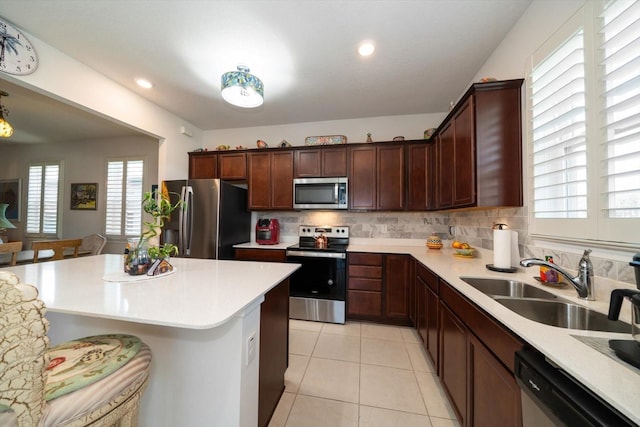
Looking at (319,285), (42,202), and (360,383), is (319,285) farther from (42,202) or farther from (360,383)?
(42,202)

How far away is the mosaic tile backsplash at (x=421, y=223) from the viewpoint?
173 cm

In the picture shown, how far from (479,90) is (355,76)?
1155 millimetres

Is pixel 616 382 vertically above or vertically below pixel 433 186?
below

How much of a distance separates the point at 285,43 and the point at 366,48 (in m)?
0.69

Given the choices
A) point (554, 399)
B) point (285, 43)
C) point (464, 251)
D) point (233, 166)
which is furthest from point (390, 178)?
point (554, 399)

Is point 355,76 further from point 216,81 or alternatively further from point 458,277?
point 458,277

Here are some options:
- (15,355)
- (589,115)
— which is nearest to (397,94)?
(589,115)

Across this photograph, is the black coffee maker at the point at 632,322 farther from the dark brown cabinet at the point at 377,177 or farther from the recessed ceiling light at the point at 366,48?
the dark brown cabinet at the point at 377,177

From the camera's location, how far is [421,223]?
310cm

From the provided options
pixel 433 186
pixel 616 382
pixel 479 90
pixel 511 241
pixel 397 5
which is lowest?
pixel 616 382

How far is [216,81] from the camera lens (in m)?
2.37

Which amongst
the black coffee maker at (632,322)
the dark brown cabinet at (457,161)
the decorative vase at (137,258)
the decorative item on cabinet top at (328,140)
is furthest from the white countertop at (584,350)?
the decorative item on cabinet top at (328,140)

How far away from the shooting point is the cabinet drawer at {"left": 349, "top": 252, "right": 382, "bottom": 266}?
Result: 263 centimetres

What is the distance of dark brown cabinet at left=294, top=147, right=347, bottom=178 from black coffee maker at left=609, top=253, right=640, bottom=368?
2521 millimetres
